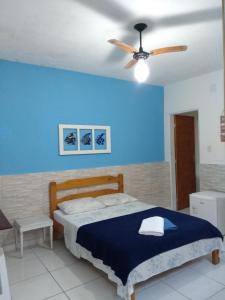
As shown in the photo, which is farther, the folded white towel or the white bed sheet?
the folded white towel

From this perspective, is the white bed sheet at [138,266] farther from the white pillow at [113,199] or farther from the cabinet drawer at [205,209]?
the cabinet drawer at [205,209]

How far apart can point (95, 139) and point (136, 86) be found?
1.42m

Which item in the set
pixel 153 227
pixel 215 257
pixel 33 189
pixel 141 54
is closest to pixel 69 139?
pixel 33 189

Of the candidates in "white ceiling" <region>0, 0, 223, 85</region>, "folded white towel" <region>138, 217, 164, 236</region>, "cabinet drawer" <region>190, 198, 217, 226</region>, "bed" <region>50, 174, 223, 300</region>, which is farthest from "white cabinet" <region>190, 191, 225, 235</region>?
"white ceiling" <region>0, 0, 223, 85</region>

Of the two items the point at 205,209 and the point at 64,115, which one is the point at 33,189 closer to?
the point at 64,115

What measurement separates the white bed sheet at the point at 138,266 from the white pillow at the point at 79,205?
0.24ft

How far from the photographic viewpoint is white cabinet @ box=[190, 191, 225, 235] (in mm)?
3650

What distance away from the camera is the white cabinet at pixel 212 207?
3.65 m

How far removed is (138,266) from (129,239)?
0.27 metres

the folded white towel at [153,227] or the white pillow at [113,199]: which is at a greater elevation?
the white pillow at [113,199]

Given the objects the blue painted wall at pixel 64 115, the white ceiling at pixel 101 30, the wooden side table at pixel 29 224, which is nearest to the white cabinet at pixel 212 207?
the blue painted wall at pixel 64 115

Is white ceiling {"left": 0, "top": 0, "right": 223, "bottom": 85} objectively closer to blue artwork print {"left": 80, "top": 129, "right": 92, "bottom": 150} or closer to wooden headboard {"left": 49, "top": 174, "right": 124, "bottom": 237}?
blue artwork print {"left": 80, "top": 129, "right": 92, "bottom": 150}

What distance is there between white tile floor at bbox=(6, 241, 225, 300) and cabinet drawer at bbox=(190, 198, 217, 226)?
753mm

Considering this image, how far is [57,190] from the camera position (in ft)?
11.9
